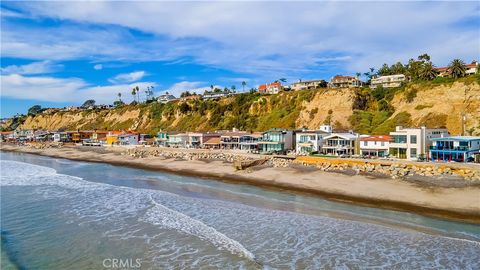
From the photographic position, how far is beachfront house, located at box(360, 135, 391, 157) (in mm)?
41906

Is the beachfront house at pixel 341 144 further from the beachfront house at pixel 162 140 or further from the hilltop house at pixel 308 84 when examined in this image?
the hilltop house at pixel 308 84

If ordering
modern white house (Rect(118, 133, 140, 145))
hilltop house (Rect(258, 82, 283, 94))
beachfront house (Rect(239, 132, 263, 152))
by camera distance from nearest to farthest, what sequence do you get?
beachfront house (Rect(239, 132, 263, 152)) < modern white house (Rect(118, 133, 140, 145)) < hilltop house (Rect(258, 82, 283, 94))

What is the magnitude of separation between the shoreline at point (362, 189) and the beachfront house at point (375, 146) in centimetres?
1158

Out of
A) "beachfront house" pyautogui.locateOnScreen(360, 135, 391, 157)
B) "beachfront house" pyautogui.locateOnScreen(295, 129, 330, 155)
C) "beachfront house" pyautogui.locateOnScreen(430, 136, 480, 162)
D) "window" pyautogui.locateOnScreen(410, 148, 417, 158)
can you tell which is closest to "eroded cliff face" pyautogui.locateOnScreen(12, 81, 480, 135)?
"beachfront house" pyautogui.locateOnScreen(430, 136, 480, 162)

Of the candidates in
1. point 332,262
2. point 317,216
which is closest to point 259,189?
point 317,216

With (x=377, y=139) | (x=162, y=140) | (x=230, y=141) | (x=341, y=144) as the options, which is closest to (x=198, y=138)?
(x=230, y=141)

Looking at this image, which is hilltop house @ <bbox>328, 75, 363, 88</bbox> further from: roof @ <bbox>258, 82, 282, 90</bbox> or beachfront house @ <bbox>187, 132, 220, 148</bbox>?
beachfront house @ <bbox>187, 132, 220, 148</bbox>

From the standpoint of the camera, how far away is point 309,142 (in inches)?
1937

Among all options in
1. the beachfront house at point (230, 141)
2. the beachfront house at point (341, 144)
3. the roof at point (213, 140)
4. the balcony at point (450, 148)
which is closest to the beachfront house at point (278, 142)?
the beachfront house at point (230, 141)

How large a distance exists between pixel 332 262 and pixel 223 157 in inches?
1378

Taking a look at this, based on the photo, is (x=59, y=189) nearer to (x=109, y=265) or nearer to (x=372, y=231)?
(x=109, y=265)

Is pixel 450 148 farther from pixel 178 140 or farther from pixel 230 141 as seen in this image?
pixel 178 140

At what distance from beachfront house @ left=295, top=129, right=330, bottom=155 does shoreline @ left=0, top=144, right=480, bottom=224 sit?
1164 centimetres

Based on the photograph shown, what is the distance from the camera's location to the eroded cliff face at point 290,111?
167 ft
